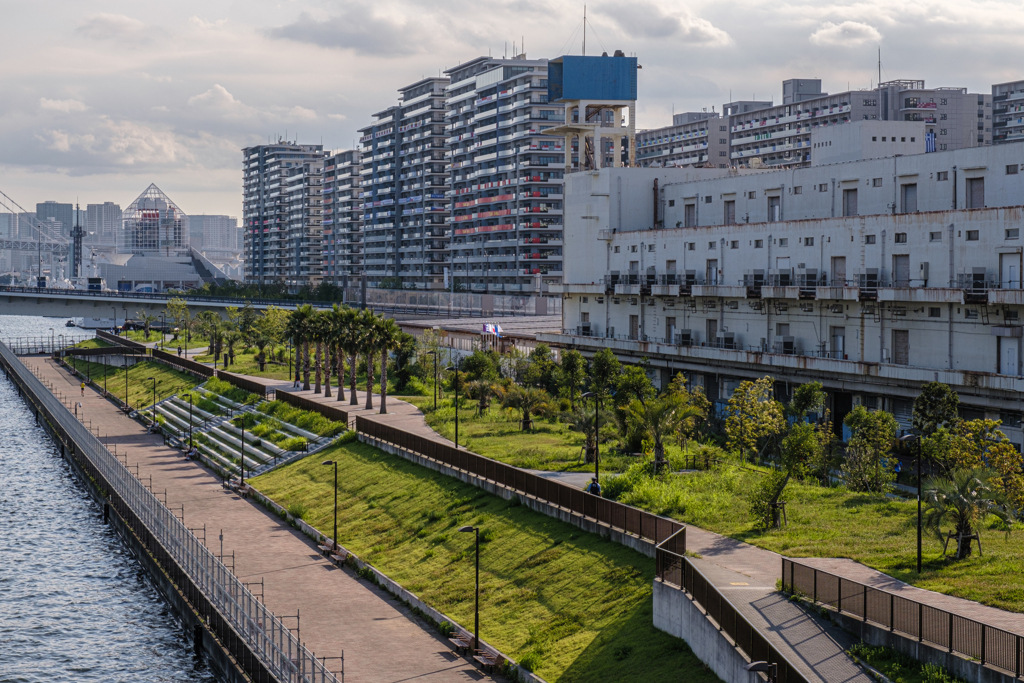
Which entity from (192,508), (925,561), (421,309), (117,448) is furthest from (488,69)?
(925,561)

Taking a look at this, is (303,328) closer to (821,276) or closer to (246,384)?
(246,384)

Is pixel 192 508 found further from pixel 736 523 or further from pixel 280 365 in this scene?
pixel 280 365

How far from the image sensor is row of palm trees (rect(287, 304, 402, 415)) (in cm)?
8456

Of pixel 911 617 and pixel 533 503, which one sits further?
pixel 533 503

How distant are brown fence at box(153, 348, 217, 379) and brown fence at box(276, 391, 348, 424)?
24.7m

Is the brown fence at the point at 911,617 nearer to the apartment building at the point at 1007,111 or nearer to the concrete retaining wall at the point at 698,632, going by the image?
the concrete retaining wall at the point at 698,632

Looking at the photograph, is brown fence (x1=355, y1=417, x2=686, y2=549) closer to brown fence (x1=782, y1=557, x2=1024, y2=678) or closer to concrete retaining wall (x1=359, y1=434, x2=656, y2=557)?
concrete retaining wall (x1=359, y1=434, x2=656, y2=557)

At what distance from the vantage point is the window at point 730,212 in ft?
269

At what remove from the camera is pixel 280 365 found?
418 ft

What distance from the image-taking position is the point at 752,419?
5769 centimetres

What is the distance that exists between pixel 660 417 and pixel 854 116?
133161mm

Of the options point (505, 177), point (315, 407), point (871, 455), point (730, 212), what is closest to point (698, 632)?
point (871, 455)

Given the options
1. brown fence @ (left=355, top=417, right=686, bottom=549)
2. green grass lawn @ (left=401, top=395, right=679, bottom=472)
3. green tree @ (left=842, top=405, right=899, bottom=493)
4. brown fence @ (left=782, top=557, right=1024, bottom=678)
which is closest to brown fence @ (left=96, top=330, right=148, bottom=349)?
green grass lawn @ (left=401, top=395, right=679, bottom=472)

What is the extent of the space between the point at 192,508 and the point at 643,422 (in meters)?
28.6
